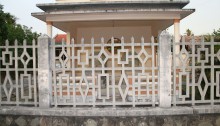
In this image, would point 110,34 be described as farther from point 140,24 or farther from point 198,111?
point 198,111

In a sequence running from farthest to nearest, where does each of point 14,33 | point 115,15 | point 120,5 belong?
point 14,33, point 120,5, point 115,15

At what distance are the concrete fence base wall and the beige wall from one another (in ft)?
24.0

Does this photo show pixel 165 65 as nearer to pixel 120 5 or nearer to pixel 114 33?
pixel 120 5

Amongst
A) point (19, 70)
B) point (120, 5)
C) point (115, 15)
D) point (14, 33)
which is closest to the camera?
point (19, 70)

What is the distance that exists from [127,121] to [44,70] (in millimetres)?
2041

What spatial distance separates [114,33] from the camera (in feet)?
39.0

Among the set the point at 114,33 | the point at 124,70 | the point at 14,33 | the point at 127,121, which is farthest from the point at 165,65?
the point at 14,33

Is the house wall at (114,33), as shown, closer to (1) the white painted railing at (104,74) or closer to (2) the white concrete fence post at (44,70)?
(1) the white painted railing at (104,74)

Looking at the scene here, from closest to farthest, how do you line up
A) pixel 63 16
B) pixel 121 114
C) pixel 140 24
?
pixel 121 114
pixel 63 16
pixel 140 24

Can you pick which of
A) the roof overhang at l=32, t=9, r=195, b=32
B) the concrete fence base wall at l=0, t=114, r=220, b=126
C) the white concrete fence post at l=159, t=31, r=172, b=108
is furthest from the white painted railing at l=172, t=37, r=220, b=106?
the roof overhang at l=32, t=9, r=195, b=32

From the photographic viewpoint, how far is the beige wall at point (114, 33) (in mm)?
11805

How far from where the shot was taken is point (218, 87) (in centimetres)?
489

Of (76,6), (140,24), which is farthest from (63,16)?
(140,24)

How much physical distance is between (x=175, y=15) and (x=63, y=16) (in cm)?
467
